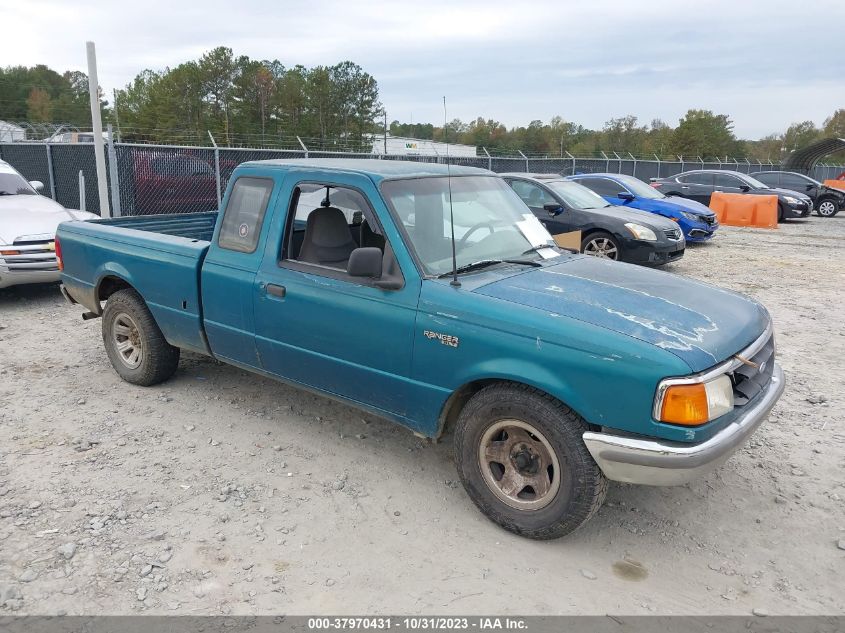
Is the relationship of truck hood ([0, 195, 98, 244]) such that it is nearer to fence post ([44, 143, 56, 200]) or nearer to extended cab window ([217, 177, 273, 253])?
extended cab window ([217, 177, 273, 253])

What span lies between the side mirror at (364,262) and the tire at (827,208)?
2420 cm

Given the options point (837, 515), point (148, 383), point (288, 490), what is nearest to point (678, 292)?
point (837, 515)

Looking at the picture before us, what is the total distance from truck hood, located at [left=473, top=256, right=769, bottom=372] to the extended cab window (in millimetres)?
1716

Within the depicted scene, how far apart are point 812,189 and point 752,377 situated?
76.4 ft

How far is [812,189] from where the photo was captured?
22.7m

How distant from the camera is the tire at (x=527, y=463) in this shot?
307 centimetres

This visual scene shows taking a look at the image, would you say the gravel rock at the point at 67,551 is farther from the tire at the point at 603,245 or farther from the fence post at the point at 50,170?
the fence post at the point at 50,170

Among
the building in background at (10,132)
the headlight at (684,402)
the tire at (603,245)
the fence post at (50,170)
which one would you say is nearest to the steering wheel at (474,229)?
the headlight at (684,402)

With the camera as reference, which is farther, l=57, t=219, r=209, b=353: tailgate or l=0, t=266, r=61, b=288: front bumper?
l=0, t=266, r=61, b=288: front bumper

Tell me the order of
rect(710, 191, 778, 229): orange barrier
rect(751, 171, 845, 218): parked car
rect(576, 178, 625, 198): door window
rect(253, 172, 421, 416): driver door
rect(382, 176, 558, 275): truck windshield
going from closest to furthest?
rect(253, 172, 421, 416): driver door < rect(382, 176, 558, 275): truck windshield < rect(576, 178, 625, 198): door window < rect(710, 191, 778, 229): orange barrier < rect(751, 171, 845, 218): parked car

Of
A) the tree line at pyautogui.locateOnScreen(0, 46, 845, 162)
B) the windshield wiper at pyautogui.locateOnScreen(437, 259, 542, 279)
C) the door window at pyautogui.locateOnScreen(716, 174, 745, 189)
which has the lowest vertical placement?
the windshield wiper at pyautogui.locateOnScreen(437, 259, 542, 279)

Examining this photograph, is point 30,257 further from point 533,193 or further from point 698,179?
point 698,179

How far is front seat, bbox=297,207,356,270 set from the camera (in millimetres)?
4090

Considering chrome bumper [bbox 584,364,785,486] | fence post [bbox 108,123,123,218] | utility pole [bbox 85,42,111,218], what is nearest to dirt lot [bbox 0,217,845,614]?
chrome bumper [bbox 584,364,785,486]
